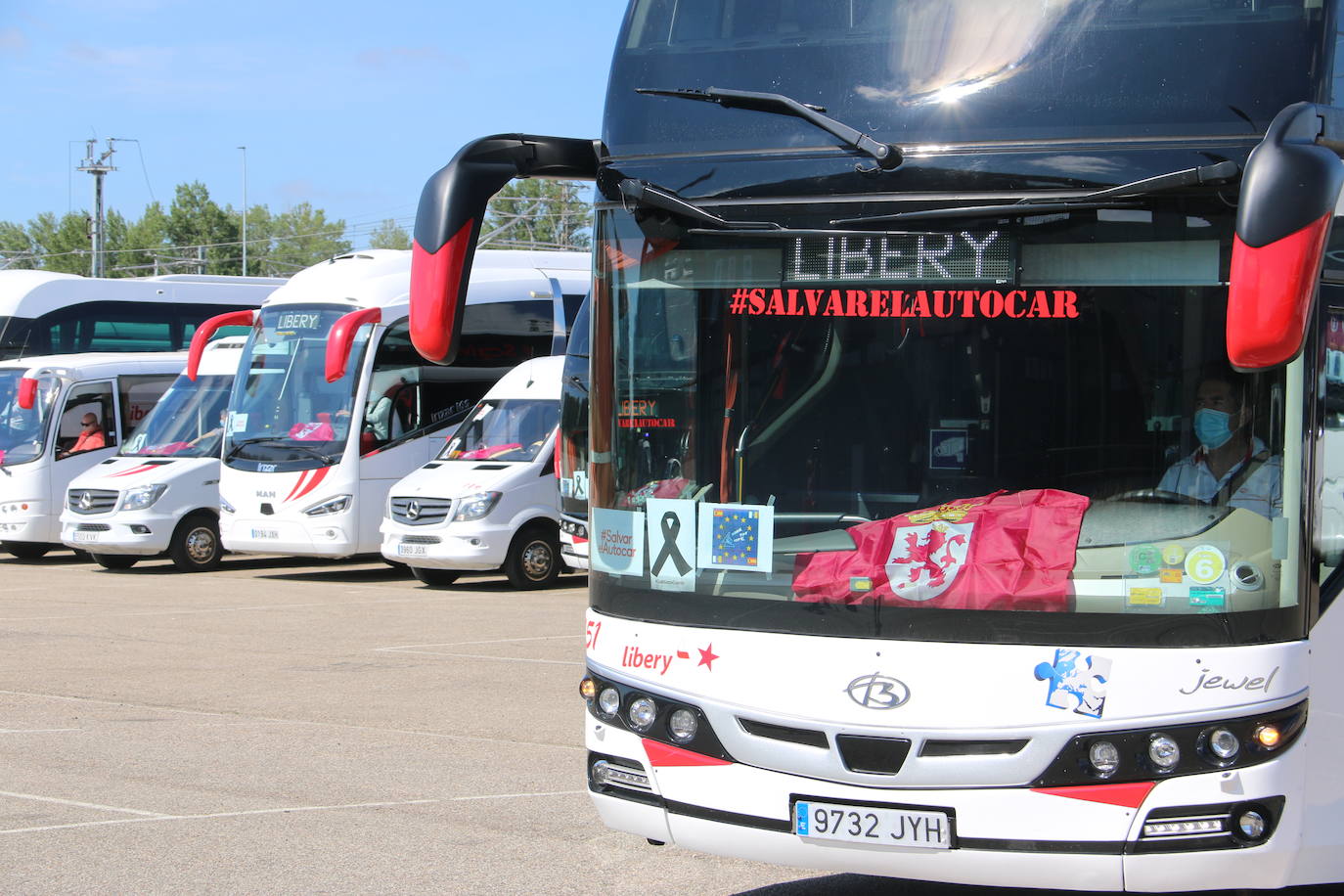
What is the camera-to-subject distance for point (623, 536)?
577cm

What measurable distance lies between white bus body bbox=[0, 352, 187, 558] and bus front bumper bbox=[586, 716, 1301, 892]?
19969mm

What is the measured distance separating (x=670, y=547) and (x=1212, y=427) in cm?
172

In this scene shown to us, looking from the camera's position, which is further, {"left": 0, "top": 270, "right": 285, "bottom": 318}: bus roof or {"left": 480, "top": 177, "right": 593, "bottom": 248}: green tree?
{"left": 480, "top": 177, "right": 593, "bottom": 248}: green tree

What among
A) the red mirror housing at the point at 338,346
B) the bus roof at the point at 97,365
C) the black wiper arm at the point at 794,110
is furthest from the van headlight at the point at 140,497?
the black wiper arm at the point at 794,110

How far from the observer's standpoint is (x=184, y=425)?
888 inches

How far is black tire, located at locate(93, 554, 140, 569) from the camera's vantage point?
22.7 m

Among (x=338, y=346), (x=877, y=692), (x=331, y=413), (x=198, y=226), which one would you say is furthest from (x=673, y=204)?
(x=198, y=226)

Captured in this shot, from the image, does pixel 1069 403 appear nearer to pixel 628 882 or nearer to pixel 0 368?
pixel 628 882

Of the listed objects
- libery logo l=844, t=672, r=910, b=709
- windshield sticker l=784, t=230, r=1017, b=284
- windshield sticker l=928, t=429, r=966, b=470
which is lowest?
libery logo l=844, t=672, r=910, b=709

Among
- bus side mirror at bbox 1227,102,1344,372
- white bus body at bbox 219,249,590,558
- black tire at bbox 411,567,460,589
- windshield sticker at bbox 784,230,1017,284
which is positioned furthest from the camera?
white bus body at bbox 219,249,590,558

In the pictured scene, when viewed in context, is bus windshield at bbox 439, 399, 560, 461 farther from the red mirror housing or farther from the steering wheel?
the steering wheel

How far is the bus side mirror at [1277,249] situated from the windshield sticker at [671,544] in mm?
1888

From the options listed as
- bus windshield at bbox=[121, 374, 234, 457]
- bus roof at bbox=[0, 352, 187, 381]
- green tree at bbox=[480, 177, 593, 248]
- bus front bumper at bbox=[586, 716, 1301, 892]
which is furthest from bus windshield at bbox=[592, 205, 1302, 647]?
green tree at bbox=[480, 177, 593, 248]

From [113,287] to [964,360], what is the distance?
25530mm
